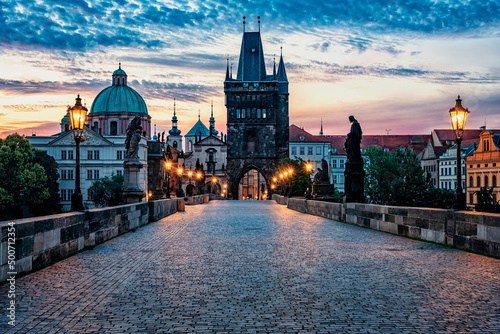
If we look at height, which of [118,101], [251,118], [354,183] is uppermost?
[118,101]

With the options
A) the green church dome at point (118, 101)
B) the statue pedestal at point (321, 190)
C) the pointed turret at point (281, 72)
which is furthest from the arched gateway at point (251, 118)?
the statue pedestal at point (321, 190)

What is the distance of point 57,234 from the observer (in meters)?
11.9

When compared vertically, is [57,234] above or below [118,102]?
below

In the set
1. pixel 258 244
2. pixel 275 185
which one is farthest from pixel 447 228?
pixel 275 185

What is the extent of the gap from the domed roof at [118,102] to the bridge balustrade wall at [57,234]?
9764cm

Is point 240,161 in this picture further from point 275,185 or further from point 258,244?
point 258,244

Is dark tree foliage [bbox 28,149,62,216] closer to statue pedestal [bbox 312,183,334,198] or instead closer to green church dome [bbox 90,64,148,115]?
green church dome [bbox 90,64,148,115]

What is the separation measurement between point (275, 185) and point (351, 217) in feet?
252

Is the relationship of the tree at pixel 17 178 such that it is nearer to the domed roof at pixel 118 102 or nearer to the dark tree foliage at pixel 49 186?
the dark tree foliage at pixel 49 186

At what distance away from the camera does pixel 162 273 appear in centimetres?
1053

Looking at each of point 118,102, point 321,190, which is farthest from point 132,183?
point 118,102

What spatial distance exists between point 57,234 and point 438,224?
8.36 meters

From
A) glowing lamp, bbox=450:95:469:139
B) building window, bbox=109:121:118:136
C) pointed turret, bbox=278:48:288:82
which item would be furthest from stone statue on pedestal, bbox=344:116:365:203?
building window, bbox=109:121:118:136

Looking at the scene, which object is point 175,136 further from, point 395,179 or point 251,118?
point 395,179
